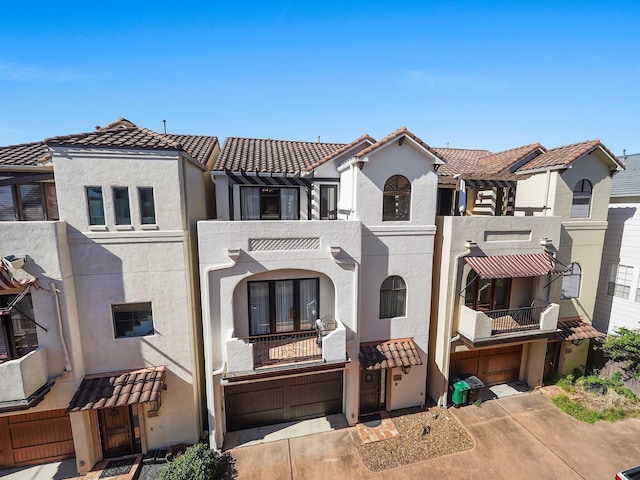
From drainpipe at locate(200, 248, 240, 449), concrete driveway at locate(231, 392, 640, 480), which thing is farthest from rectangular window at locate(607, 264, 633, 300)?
drainpipe at locate(200, 248, 240, 449)

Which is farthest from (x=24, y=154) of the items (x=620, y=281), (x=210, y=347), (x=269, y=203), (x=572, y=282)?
(x=620, y=281)

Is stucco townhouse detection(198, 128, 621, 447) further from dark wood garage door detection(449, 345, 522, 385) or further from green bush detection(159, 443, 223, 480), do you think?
green bush detection(159, 443, 223, 480)

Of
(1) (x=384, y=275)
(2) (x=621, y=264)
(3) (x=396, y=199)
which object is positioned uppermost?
(3) (x=396, y=199)

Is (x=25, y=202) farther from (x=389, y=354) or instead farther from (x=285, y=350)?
(x=389, y=354)

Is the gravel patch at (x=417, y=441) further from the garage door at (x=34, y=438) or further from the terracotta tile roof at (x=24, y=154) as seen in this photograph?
the terracotta tile roof at (x=24, y=154)

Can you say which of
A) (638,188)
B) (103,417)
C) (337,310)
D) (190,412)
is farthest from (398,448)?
(638,188)

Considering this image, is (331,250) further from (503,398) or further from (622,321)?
(622,321)

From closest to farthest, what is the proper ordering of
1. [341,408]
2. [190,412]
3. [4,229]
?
[4,229] < [190,412] < [341,408]

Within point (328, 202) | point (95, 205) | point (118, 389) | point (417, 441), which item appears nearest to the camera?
point (95, 205)
